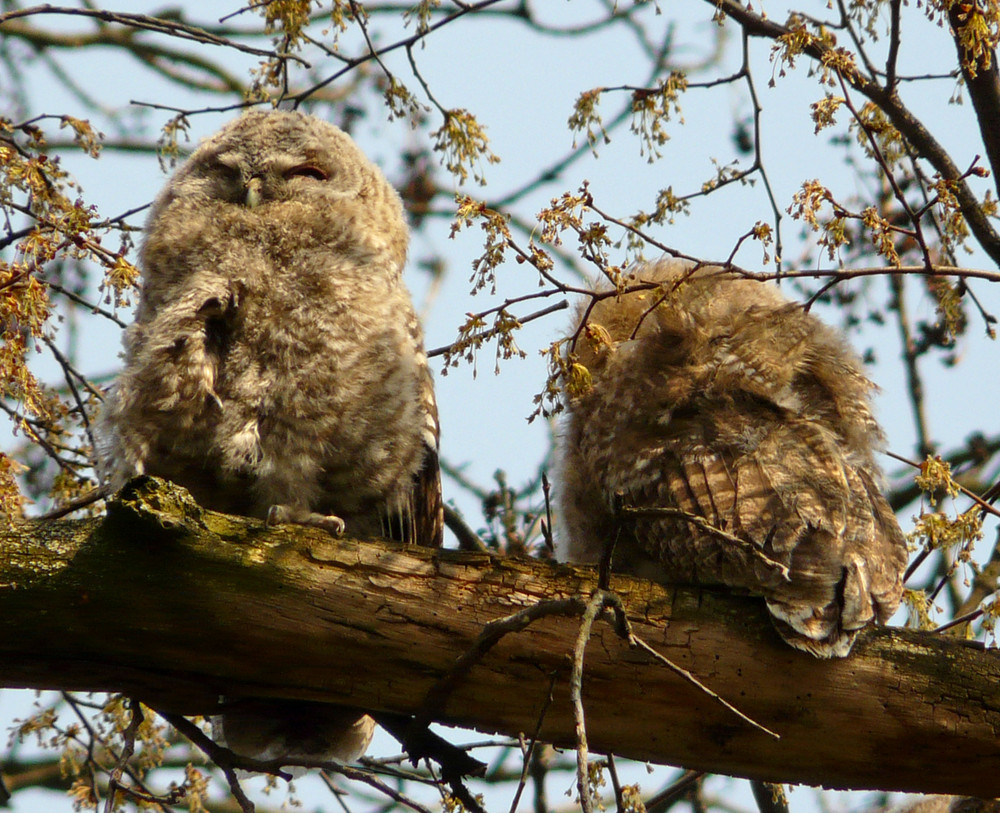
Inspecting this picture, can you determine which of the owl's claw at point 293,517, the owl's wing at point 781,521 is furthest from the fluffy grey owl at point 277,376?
the owl's wing at point 781,521

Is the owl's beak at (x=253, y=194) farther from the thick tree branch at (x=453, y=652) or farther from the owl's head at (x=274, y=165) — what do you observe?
the thick tree branch at (x=453, y=652)

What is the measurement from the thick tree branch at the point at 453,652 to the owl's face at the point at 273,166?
1365 mm

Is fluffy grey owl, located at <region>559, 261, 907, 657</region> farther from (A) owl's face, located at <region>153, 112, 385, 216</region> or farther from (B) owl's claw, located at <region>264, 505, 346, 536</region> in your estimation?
(A) owl's face, located at <region>153, 112, 385, 216</region>

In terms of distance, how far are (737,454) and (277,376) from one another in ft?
4.42

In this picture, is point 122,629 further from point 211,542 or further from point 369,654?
point 369,654

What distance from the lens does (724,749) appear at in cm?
288

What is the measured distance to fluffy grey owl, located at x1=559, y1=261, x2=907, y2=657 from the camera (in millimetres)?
2979

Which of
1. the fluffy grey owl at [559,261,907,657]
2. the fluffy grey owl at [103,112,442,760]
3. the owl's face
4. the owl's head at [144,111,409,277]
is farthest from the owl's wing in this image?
the owl's face

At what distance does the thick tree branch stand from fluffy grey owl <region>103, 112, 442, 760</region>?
0.36 meters

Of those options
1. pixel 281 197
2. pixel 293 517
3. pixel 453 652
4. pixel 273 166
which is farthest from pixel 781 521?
pixel 273 166

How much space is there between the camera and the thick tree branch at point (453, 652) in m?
2.61

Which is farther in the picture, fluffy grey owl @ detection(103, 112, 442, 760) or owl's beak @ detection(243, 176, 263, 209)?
owl's beak @ detection(243, 176, 263, 209)

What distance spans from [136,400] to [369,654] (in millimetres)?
1056

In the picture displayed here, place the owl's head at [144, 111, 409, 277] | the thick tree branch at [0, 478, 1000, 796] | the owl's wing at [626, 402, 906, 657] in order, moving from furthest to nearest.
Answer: the owl's head at [144, 111, 409, 277] → the owl's wing at [626, 402, 906, 657] → the thick tree branch at [0, 478, 1000, 796]
